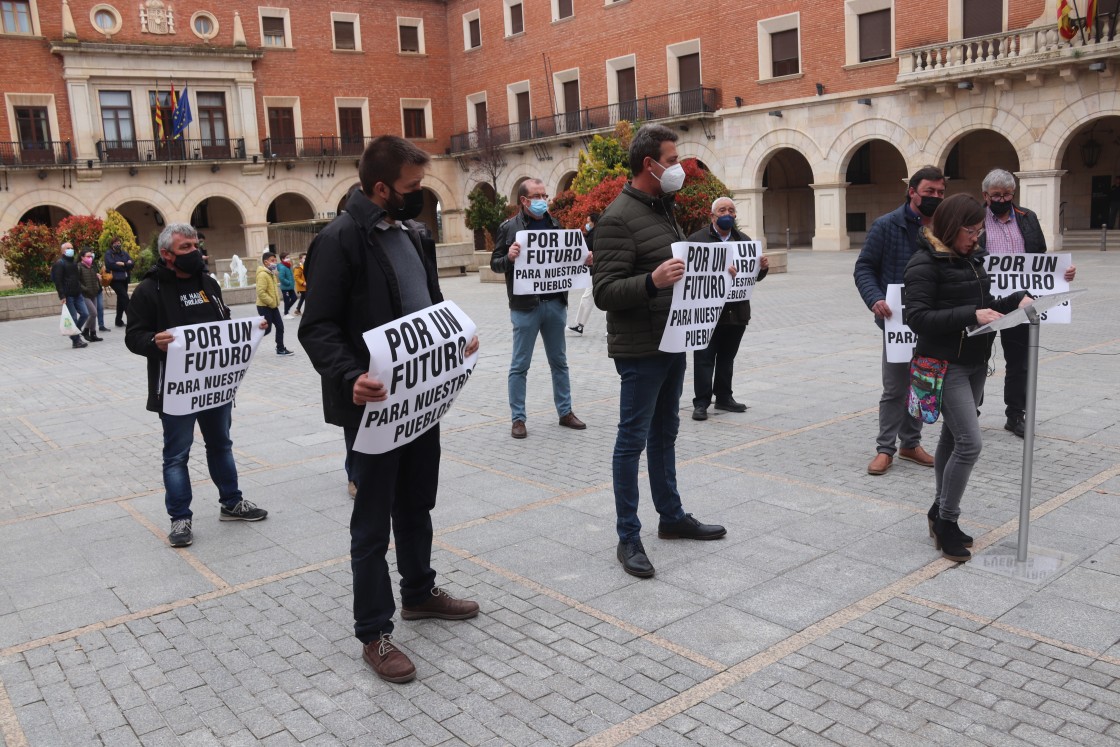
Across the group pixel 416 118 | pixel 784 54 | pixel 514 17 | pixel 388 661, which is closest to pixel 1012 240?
pixel 388 661

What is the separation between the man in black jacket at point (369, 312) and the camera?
3.50 metres

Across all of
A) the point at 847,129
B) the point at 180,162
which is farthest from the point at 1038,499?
the point at 180,162

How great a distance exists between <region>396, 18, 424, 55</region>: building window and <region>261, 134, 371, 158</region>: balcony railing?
5.02 meters

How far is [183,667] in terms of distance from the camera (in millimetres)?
3785

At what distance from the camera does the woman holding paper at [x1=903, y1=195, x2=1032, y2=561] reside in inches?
177

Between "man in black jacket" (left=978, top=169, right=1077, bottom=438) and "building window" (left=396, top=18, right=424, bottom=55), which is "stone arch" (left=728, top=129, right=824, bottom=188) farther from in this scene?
"man in black jacket" (left=978, top=169, right=1077, bottom=438)

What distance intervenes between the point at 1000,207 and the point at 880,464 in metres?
2.27

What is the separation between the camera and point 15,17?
3497 cm

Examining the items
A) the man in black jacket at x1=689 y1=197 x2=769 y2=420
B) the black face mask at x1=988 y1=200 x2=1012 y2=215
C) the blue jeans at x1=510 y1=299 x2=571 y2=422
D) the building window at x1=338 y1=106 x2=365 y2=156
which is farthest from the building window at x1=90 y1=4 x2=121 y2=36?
the black face mask at x1=988 y1=200 x2=1012 y2=215

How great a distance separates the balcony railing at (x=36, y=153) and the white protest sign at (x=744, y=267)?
3492 cm

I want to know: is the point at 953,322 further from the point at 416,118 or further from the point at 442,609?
the point at 416,118

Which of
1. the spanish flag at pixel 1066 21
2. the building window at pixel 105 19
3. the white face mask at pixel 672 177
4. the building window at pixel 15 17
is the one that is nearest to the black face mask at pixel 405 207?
the white face mask at pixel 672 177

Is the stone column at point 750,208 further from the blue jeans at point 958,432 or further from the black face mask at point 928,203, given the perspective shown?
the blue jeans at point 958,432

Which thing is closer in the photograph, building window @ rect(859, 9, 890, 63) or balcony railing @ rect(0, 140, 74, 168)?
building window @ rect(859, 9, 890, 63)
